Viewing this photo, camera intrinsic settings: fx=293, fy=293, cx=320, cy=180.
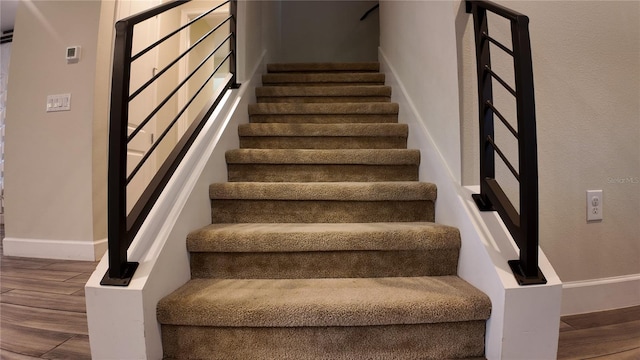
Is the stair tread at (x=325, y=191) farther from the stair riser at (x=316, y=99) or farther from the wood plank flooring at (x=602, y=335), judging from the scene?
the stair riser at (x=316, y=99)

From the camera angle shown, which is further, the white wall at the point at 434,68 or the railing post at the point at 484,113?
the white wall at the point at 434,68

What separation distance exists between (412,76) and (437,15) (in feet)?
1.54

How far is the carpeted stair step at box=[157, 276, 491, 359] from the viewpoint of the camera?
0.89m

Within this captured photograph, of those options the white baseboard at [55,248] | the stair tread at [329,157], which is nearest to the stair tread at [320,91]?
the stair tread at [329,157]

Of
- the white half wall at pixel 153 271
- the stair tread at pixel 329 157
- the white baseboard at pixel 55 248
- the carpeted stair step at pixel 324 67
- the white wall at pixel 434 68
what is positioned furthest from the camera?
the carpeted stair step at pixel 324 67

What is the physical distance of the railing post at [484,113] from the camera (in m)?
1.08

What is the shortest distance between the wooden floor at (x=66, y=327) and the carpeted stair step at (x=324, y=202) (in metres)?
0.66

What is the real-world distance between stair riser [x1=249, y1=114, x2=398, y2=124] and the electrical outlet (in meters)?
1.15

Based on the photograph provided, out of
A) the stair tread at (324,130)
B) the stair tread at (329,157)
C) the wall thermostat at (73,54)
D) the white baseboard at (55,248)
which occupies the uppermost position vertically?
the wall thermostat at (73,54)

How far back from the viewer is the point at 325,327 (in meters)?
0.91

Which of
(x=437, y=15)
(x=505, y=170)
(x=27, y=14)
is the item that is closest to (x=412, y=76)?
(x=437, y=15)

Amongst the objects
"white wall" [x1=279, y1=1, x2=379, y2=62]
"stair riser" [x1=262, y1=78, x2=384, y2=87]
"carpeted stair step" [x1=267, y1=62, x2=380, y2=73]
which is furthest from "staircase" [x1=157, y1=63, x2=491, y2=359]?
"white wall" [x1=279, y1=1, x2=379, y2=62]

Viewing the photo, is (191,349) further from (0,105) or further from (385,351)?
(0,105)

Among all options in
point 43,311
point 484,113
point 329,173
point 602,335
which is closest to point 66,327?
point 43,311
